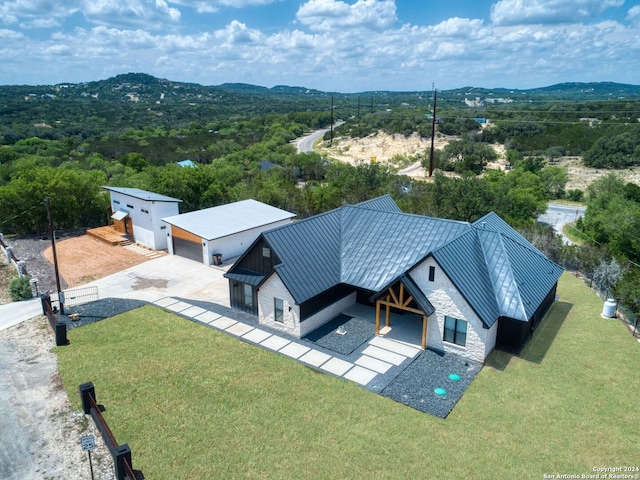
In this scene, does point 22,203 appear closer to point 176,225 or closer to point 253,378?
point 176,225

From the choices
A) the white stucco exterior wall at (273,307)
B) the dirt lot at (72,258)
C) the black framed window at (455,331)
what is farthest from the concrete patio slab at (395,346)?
Result: the dirt lot at (72,258)

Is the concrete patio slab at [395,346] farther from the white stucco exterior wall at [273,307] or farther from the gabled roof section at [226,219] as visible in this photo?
the gabled roof section at [226,219]

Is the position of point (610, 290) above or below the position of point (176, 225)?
below

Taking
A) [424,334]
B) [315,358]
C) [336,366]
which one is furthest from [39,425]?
[424,334]

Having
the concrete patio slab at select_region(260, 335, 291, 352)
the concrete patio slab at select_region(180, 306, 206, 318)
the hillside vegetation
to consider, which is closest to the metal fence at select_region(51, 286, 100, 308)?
the concrete patio slab at select_region(180, 306, 206, 318)

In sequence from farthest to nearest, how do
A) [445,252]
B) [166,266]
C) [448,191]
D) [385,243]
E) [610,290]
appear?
[448,191], [166,266], [610,290], [385,243], [445,252]

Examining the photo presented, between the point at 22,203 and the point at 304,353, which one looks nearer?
the point at 304,353

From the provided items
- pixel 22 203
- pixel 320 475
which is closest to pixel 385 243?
pixel 320 475

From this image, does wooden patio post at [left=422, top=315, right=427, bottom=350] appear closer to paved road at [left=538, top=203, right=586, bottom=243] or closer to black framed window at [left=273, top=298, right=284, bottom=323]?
black framed window at [left=273, top=298, right=284, bottom=323]
